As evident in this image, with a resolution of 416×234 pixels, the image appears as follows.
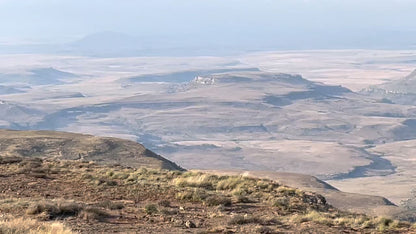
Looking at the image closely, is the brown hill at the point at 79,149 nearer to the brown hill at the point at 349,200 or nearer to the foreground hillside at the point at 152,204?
the brown hill at the point at 349,200

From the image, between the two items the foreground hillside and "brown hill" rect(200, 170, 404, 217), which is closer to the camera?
the foreground hillside

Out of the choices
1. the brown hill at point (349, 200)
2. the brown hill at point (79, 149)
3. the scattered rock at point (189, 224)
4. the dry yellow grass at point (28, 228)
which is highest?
the dry yellow grass at point (28, 228)

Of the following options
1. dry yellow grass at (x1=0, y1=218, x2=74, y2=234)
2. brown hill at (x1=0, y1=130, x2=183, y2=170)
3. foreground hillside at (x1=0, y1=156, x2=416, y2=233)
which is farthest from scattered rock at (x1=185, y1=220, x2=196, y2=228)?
brown hill at (x1=0, y1=130, x2=183, y2=170)

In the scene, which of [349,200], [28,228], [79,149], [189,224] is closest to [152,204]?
[189,224]

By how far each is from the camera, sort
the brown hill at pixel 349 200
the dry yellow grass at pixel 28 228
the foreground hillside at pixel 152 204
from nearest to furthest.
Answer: the dry yellow grass at pixel 28 228
the foreground hillside at pixel 152 204
the brown hill at pixel 349 200

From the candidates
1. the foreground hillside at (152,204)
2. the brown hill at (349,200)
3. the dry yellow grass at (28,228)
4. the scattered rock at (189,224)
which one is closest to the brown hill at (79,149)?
the brown hill at (349,200)

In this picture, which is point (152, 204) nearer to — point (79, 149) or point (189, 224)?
point (189, 224)

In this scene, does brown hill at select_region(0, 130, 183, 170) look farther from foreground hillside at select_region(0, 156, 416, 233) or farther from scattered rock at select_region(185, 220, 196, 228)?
scattered rock at select_region(185, 220, 196, 228)

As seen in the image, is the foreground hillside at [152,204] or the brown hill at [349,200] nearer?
the foreground hillside at [152,204]

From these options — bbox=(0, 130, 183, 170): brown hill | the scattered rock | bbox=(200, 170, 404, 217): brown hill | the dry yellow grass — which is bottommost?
bbox=(200, 170, 404, 217): brown hill

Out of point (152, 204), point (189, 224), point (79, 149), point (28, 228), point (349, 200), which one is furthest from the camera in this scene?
point (349, 200)
